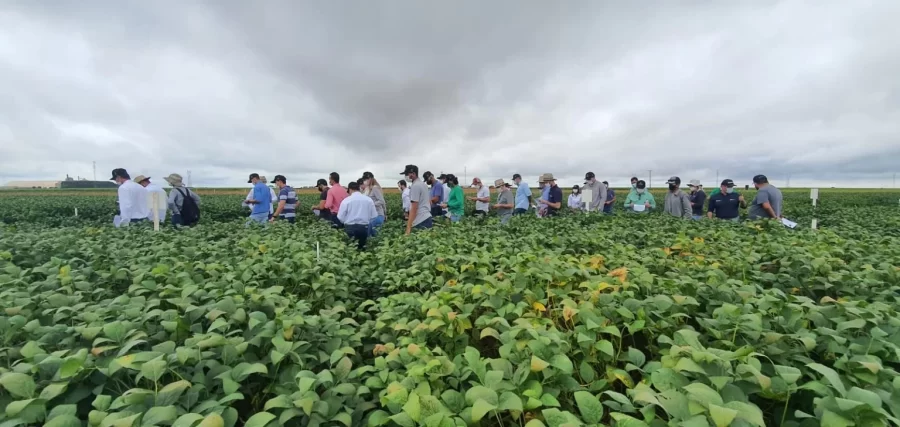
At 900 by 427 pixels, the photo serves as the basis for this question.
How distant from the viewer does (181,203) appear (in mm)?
8297

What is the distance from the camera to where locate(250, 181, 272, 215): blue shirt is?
350 inches

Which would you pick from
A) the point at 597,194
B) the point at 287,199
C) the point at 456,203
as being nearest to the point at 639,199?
the point at 597,194

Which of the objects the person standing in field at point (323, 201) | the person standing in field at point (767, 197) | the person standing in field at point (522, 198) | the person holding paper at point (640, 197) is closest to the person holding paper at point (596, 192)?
the person holding paper at point (640, 197)

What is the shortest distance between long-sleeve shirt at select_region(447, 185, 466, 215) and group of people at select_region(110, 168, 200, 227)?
533 cm

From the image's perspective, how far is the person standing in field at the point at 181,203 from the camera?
803cm

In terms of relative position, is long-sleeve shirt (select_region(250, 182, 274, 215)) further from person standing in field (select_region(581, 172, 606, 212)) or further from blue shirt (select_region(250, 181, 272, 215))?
person standing in field (select_region(581, 172, 606, 212))

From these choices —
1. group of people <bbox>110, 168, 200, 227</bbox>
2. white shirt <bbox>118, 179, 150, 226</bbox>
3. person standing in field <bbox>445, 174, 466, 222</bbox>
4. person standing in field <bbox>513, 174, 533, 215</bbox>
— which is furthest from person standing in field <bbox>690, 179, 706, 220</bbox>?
white shirt <bbox>118, 179, 150, 226</bbox>

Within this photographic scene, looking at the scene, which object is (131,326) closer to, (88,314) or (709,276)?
(88,314)

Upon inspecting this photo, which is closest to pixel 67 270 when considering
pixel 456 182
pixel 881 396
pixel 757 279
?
pixel 881 396

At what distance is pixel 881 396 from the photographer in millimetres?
1161

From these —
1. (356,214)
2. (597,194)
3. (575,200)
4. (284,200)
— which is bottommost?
(356,214)

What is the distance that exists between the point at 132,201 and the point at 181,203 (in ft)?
3.14

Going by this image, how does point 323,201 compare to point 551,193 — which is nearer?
point 323,201

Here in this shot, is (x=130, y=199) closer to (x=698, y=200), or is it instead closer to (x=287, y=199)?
(x=287, y=199)
